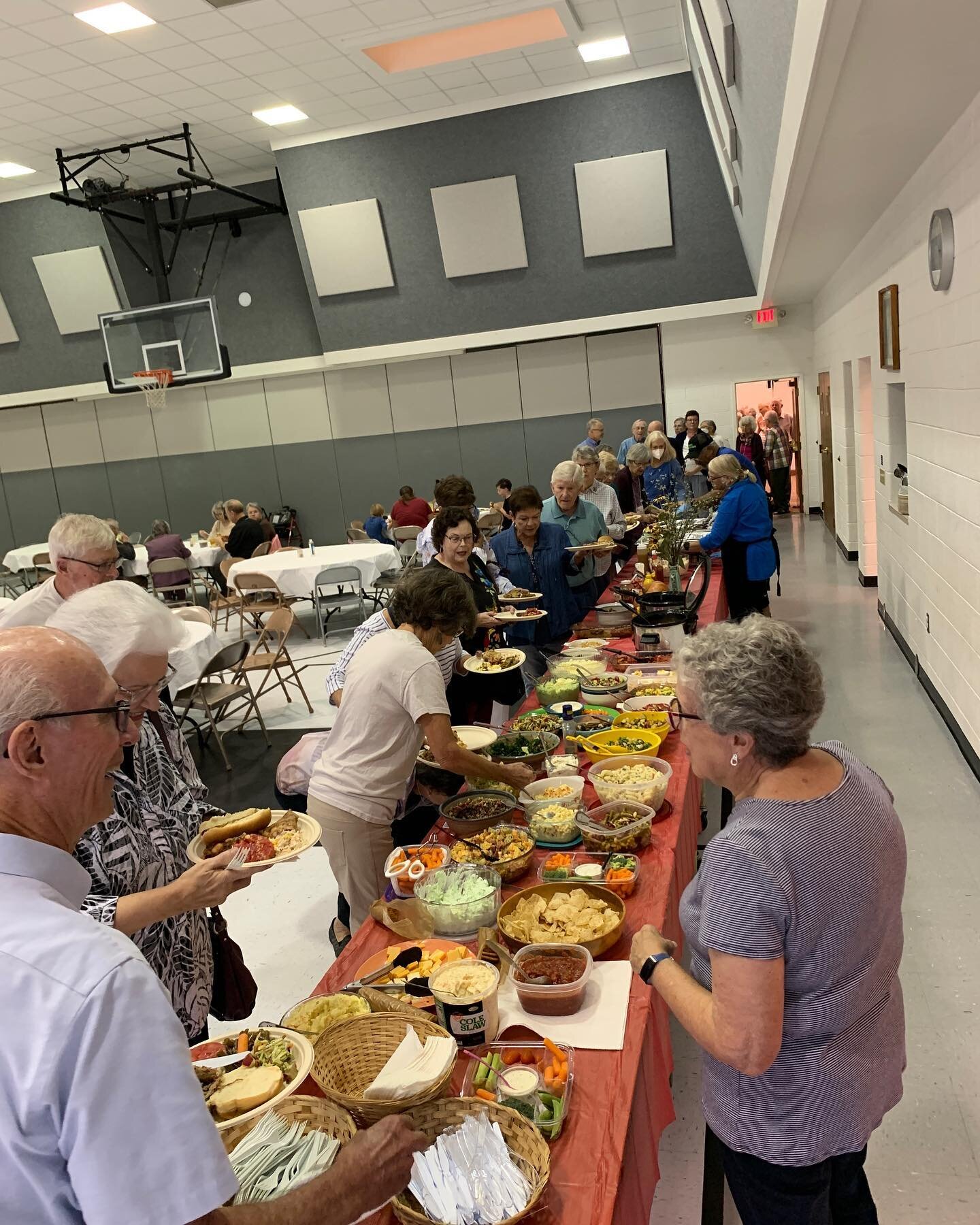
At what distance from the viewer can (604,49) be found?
9.23 metres

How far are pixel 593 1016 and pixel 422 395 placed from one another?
12.9m

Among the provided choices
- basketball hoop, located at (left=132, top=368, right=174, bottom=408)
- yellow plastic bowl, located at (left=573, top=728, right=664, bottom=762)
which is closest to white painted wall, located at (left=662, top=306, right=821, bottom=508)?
basketball hoop, located at (left=132, top=368, right=174, bottom=408)

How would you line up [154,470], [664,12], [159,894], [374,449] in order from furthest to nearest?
[154,470] < [374,449] < [664,12] < [159,894]

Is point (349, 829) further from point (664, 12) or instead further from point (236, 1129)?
point (664, 12)

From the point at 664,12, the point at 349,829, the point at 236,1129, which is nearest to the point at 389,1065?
the point at 236,1129

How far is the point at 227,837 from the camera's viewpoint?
2.12 meters

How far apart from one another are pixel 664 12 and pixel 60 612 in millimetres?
8950

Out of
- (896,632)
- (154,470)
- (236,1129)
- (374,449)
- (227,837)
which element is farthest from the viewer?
(154,470)

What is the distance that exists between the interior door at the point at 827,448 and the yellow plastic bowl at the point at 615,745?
9261 millimetres

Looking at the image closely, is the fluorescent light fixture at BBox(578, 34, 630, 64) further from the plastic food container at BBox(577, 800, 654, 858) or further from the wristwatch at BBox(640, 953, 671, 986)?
the wristwatch at BBox(640, 953, 671, 986)

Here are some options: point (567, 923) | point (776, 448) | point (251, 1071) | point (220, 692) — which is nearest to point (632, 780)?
point (567, 923)

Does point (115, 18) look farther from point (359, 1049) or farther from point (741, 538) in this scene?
point (359, 1049)

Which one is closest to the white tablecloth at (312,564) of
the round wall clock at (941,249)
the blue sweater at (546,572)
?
the blue sweater at (546,572)

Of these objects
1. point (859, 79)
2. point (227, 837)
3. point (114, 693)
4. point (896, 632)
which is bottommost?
point (896, 632)
